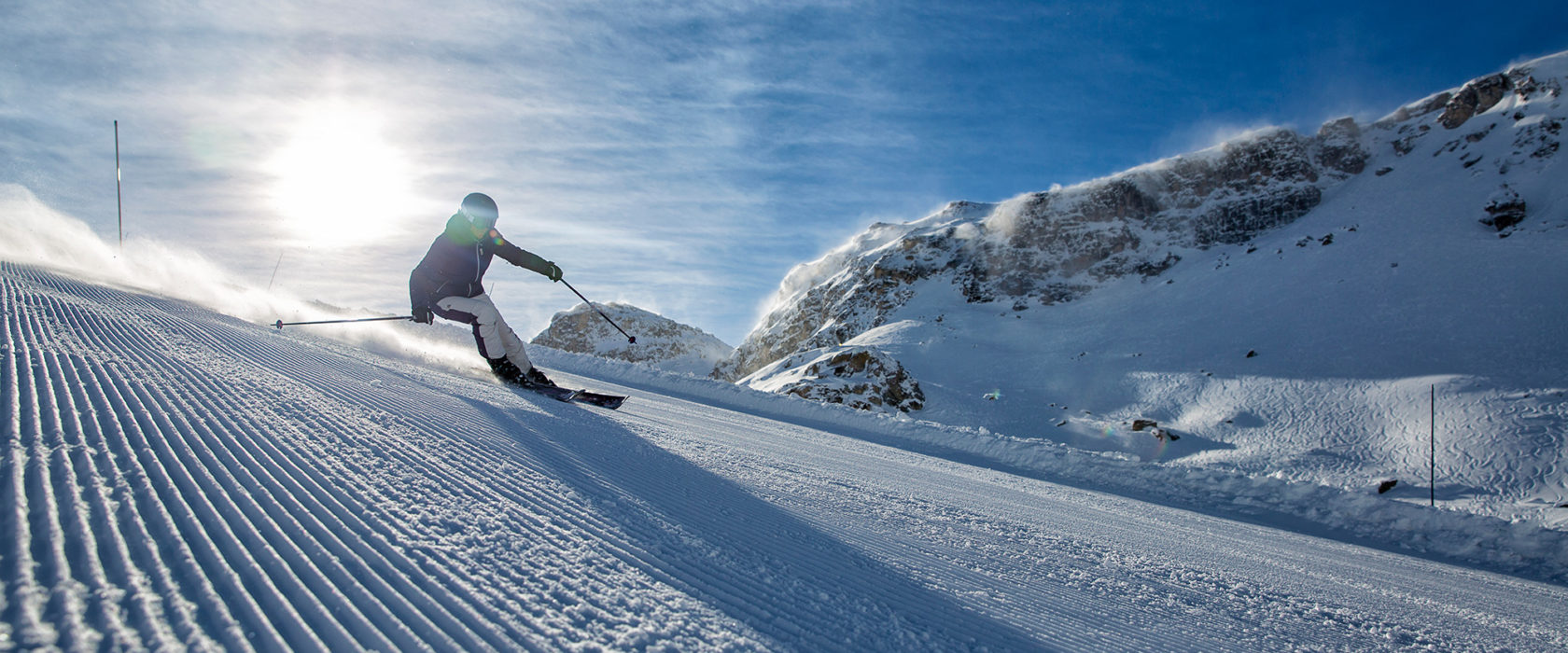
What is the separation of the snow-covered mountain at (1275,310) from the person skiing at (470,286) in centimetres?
1580

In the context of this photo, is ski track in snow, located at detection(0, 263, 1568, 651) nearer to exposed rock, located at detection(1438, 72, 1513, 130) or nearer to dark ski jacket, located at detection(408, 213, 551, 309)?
dark ski jacket, located at detection(408, 213, 551, 309)

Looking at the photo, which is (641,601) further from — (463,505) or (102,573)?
(102,573)

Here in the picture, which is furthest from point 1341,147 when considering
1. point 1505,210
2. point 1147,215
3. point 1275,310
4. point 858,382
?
point 858,382

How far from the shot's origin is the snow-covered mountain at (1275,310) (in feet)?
71.0

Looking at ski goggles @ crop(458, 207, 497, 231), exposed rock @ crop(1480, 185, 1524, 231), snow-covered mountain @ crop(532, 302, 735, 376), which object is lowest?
snow-covered mountain @ crop(532, 302, 735, 376)

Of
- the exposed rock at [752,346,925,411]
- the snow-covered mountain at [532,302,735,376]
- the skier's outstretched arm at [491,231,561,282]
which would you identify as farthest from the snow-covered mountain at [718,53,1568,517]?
the snow-covered mountain at [532,302,735,376]

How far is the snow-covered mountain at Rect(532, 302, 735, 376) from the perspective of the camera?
115 meters

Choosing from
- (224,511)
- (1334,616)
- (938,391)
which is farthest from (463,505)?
(938,391)

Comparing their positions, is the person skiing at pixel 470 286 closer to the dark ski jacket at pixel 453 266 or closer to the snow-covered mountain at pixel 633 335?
the dark ski jacket at pixel 453 266

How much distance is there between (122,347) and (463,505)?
5.42 m

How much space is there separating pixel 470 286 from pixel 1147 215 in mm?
58955

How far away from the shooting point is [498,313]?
8.77m

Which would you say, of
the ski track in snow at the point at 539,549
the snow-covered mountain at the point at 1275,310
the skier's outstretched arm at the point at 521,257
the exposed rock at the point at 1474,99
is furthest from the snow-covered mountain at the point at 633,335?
the ski track in snow at the point at 539,549

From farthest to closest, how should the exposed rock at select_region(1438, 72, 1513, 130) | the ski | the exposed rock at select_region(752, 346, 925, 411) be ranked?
the exposed rock at select_region(1438, 72, 1513, 130)
the exposed rock at select_region(752, 346, 925, 411)
the ski
